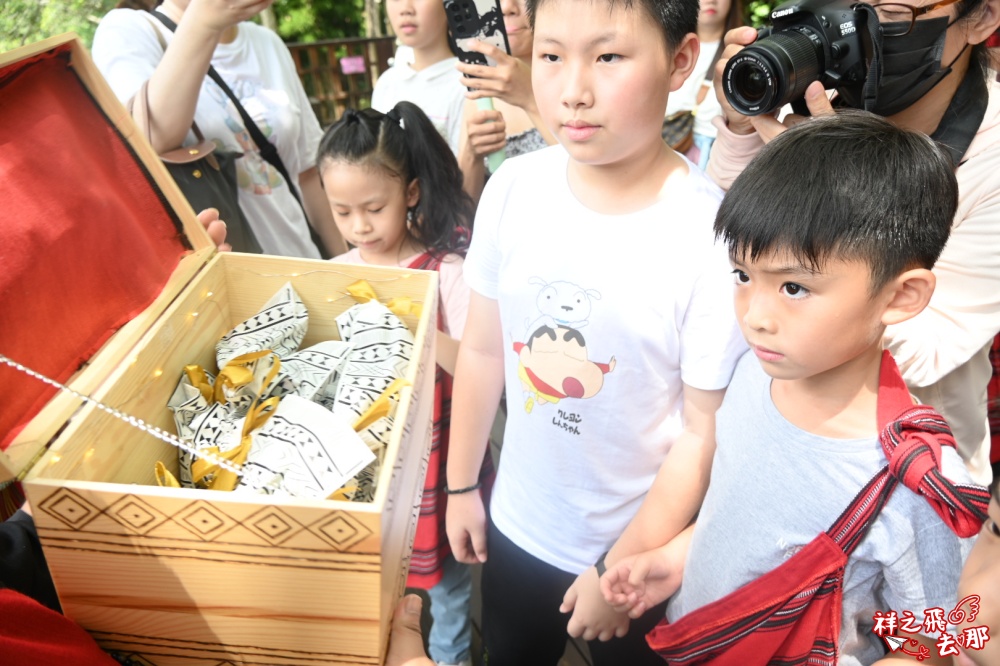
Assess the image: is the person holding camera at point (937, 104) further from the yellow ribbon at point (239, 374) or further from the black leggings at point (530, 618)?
the yellow ribbon at point (239, 374)

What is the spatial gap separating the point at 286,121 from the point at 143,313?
971mm

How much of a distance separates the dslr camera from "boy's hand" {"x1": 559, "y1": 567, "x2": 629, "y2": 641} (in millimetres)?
778

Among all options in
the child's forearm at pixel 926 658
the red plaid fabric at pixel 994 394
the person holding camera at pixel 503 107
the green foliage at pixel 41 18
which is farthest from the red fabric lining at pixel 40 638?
the green foliage at pixel 41 18

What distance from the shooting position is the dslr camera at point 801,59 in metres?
1.06

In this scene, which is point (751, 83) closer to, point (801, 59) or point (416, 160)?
point (801, 59)

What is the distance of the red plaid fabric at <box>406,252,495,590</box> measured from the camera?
5.04 feet

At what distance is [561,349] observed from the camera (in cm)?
109

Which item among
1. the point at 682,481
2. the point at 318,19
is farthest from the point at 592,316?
the point at 318,19

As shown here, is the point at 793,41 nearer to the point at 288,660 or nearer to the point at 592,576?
the point at 592,576

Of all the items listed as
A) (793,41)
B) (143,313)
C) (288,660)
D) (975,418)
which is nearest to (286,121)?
(143,313)

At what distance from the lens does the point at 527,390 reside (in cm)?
116

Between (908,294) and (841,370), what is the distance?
0.12m

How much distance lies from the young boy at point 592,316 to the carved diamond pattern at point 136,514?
570mm
